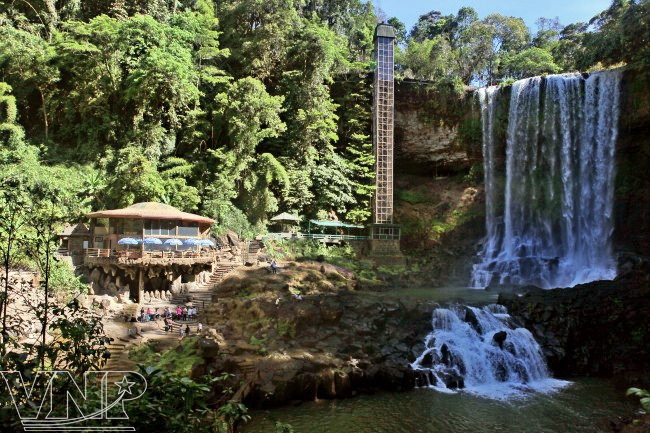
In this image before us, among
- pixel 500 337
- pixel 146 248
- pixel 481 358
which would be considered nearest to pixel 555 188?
pixel 500 337

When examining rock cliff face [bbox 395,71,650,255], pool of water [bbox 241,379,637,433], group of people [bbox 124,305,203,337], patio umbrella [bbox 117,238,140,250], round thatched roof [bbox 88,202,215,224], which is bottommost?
pool of water [bbox 241,379,637,433]

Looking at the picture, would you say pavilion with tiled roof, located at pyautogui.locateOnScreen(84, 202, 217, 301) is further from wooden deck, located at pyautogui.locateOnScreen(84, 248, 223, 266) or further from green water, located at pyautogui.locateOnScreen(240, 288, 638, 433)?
green water, located at pyautogui.locateOnScreen(240, 288, 638, 433)

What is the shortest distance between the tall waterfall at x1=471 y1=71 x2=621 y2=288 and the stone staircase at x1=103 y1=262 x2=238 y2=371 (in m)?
20.0

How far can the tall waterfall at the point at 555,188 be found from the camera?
32.5 m

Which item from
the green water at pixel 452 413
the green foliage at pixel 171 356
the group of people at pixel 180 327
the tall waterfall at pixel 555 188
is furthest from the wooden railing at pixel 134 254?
the tall waterfall at pixel 555 188

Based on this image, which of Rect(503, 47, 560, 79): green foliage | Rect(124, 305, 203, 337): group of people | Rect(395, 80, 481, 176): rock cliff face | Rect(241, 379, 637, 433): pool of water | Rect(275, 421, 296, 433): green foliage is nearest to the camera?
Rect(275, 421, 296, 433): green foliage

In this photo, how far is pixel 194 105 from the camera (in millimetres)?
37750

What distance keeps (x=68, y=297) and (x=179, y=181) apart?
12.7 m

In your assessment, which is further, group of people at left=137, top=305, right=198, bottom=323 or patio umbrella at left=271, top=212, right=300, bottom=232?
patio umbrella at left=271, top=212, right=300, bottom=232

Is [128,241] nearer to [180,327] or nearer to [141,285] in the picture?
[141,285]

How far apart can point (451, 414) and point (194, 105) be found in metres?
32.2

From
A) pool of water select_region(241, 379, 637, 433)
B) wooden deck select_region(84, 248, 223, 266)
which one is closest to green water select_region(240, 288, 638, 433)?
pool of water select_region(241, 379, 637, 433)

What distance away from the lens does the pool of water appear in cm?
1398

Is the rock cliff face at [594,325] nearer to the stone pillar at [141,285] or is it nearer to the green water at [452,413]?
the green water at [452,413]
